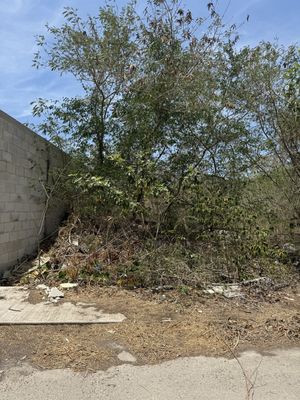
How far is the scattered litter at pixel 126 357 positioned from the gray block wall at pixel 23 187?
376 centimetres

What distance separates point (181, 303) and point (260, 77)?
18.8 ft

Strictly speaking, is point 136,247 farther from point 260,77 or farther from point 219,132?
point 260,77

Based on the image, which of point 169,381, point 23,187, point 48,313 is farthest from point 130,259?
point 169,381

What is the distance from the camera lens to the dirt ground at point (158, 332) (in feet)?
12.6

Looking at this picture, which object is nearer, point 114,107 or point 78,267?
point 78,267

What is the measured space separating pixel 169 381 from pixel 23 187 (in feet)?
18.3

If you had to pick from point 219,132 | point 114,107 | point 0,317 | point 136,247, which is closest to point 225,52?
point 219,132

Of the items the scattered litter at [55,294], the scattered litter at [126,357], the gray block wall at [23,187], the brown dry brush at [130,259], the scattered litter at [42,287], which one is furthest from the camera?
the gray block wall at [23,187]

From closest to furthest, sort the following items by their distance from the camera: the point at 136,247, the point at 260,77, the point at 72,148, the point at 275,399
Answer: the point at 275,399, the point at 136,247, the point at 260,77, the point at 72,148

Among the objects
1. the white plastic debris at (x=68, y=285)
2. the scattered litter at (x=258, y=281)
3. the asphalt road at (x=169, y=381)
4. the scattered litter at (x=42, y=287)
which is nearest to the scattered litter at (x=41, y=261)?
the scattered litter at (x=42, y=287)

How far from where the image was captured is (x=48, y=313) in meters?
5.02

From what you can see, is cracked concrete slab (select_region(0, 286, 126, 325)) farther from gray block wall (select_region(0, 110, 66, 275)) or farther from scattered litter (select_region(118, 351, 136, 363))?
gray block wall (select_region(0, 110, 66, 275))

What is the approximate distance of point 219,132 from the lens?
9055mm

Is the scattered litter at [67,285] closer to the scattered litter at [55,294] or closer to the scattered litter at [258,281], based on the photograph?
the scattered litter at [55,294]
